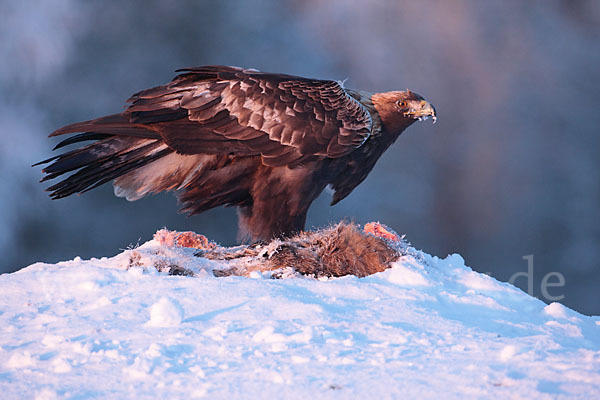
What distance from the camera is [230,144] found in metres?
5.53

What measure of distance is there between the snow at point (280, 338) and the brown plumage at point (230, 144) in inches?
59.4

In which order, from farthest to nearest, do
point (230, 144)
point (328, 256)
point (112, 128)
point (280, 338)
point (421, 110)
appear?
point (421, 110) → point (230, 144) → point (112, 128) → point (328, 256) → point (280, 338)

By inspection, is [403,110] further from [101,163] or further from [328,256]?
[101,163]

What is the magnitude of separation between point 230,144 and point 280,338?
2.94 metres

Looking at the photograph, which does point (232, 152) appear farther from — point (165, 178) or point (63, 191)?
point (63, 191)

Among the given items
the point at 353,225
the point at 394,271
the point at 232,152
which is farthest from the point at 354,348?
the point at 232,152

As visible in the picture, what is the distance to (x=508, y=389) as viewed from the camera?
93.4 inches

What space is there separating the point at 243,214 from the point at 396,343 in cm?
326

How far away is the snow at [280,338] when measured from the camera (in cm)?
241

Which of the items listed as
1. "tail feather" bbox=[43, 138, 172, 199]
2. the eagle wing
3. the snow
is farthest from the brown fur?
"tail feather" bbox=[43, 138, 172, 199]

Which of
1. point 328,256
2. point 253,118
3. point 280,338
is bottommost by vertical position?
point 280,338

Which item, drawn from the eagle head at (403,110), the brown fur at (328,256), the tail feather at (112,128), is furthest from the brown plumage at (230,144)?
the brown fur at (328,256)

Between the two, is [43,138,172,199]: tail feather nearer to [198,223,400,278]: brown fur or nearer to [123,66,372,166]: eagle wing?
[123,66,372,166]: eagle wing

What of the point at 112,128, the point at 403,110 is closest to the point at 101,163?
the point at 112,128
